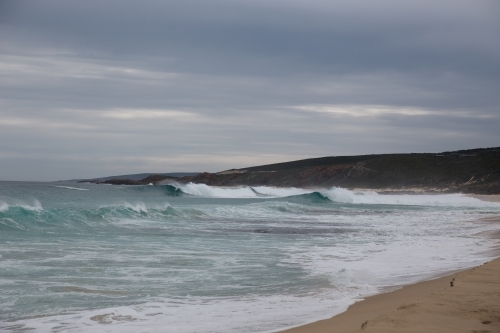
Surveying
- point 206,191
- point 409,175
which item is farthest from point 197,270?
point 409,175

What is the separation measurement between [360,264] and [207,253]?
289cm

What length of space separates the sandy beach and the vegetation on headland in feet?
190

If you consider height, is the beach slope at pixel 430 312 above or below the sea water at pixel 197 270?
above

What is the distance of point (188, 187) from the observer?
6475cm

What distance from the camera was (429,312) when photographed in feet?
15.5

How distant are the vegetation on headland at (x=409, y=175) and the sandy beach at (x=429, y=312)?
57.9 m

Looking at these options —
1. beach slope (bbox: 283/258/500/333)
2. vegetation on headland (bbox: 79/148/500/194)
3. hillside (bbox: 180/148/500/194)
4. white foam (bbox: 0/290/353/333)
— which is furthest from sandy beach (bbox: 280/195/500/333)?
hillside (bbox: 180/148/500/194)

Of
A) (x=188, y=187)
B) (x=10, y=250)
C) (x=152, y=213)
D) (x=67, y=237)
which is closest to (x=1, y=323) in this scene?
(x=10, y=250)

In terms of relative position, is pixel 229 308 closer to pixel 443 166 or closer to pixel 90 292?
pixel 90 292

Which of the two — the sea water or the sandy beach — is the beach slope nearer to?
the sandy beach

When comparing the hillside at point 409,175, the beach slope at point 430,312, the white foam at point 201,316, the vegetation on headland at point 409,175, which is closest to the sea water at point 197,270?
the white foam at point 201,316

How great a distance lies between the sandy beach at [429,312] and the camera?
167 inches

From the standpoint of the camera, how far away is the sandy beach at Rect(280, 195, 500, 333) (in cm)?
425

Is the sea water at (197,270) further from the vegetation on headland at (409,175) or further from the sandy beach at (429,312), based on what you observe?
the vegetation on headland at (409,175)
